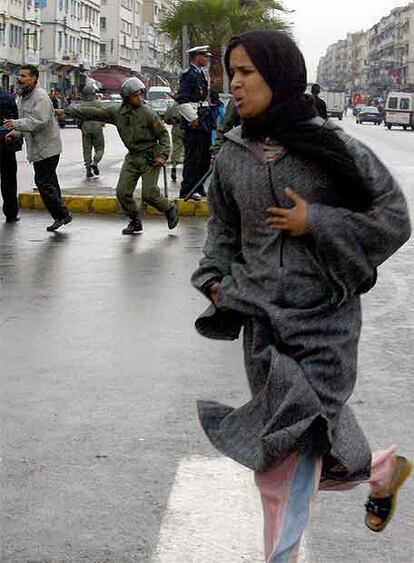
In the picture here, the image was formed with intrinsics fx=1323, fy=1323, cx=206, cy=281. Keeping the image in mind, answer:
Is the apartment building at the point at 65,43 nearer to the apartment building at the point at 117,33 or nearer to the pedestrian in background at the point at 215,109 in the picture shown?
the apartment building at the point at 117,33

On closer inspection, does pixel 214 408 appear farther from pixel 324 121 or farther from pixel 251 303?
pixel 324 121

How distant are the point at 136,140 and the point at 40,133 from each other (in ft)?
3.24

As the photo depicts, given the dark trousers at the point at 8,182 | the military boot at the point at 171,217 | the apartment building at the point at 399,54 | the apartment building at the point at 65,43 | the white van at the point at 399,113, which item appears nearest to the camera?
the military boot at the point at 171,217

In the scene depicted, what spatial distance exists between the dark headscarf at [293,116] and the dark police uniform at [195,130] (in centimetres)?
1254

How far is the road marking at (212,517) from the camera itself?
158 inches

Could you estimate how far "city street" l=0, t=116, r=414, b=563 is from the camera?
13.6ft

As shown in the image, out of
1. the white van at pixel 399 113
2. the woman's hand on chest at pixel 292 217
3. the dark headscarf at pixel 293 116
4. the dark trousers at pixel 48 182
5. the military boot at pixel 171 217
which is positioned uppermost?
the dark headscarf at pixel 293 116

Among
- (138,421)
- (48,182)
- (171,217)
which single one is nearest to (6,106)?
(48,182)

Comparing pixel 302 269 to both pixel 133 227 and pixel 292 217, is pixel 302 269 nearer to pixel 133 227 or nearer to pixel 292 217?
pixel 292 217

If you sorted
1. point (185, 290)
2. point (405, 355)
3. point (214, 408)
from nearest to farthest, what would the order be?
point (214, 408) < point (405, 355) < point (185, 290)

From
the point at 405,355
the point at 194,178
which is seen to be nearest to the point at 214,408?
the point at 405,355

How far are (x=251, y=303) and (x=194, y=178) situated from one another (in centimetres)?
1300

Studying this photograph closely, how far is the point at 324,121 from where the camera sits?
3.43m

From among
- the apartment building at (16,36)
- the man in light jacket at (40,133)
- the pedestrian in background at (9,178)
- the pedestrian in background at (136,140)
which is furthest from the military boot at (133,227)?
the apartment building at (16,36)
